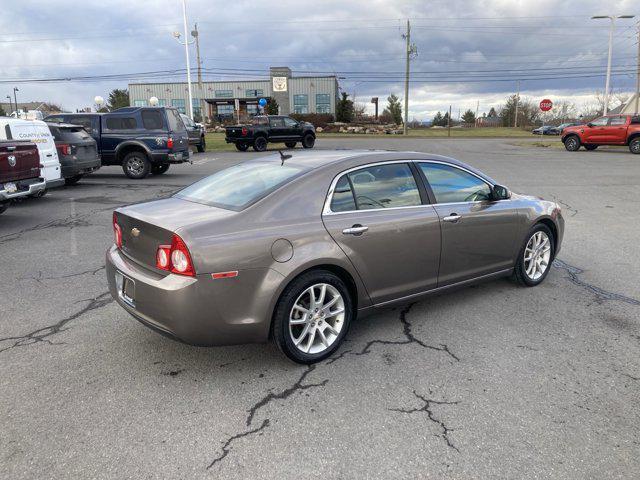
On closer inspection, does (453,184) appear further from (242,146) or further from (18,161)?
(242,146)

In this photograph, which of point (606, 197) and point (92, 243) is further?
point (606, 197)

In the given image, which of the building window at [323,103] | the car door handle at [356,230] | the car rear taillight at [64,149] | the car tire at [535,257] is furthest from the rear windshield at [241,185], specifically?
the building window at [323,103]

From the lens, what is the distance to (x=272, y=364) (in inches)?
139

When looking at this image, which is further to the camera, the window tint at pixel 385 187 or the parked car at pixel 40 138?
the parked car at pixel 40 138

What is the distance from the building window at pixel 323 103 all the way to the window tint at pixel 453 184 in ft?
225

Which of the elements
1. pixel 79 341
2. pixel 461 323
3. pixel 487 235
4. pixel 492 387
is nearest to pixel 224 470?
pixel 492 387

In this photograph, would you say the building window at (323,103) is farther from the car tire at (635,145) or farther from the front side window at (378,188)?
the front side window at (378,188)

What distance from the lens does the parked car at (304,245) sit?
312 centimetres

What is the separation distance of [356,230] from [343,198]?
0.28 m

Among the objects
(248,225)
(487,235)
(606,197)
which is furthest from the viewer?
(606,197)

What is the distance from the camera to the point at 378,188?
3.92 m

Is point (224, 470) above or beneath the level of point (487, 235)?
beneath

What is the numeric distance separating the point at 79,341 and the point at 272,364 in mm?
1609

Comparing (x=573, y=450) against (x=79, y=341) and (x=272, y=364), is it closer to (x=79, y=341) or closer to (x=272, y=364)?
(x=272, y=364)
